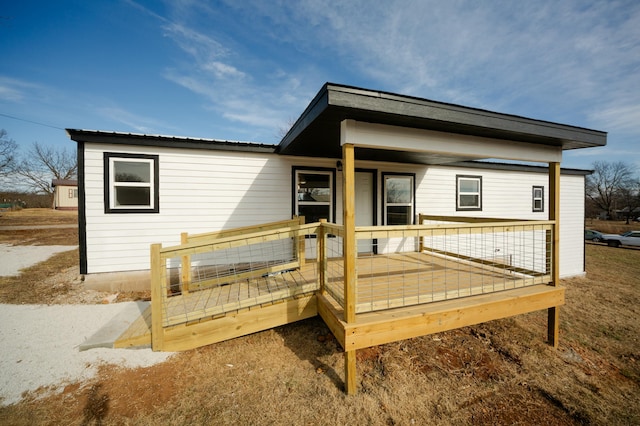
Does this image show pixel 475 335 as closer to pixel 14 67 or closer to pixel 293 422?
pixel 293 422

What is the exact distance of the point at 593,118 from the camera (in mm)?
20672

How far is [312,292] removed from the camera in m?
3.50

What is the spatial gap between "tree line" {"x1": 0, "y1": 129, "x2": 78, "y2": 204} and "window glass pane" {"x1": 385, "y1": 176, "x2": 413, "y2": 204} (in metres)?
40.8

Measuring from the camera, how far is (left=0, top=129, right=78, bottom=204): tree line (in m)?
29.5

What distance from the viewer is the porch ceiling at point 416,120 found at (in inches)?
95.2

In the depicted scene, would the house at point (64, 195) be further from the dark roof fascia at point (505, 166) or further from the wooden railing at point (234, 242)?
the dark roof fascia at point (505, 166)

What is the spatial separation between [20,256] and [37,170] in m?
37.7

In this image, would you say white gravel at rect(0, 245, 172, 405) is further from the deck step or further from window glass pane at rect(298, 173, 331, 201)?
window glass pane at rect(298, 173, 331, 201)

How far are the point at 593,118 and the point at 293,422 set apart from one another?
103 feet

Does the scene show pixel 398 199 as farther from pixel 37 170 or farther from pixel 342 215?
pixel 37 170

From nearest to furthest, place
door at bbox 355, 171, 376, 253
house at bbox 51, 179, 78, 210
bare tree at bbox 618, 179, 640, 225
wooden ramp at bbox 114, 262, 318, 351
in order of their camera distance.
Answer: wooden ramp at bbox 114, 262, 318, 351, door at bbox 355, 171, 376, 253, house at bbox 51, 179, 78, 210, bare tree at bbox 618, 179, 640, 225

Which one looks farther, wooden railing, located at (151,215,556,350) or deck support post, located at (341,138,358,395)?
wooden railing, located at (151,215,556,350)

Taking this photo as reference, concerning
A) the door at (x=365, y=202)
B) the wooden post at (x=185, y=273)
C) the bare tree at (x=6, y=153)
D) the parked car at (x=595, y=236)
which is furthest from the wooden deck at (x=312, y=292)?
the bare tree at (x=6, y=153)

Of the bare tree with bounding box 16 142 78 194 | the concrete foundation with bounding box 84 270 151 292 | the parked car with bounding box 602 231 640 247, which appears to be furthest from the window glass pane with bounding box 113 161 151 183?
the bare tree with bounding box 16 142 78 194
